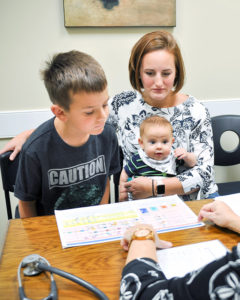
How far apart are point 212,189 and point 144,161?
42 centimetres

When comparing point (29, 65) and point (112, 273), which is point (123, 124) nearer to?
point (29, 65)

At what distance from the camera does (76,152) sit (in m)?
1.27

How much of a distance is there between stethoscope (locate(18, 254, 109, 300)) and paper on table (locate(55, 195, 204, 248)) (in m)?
0.12

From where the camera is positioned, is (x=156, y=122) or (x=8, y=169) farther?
(x=156, y=122)

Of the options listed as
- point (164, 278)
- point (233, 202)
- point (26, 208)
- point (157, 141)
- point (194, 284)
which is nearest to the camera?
point (194, 284)

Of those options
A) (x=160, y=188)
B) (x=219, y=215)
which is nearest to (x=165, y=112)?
(x=160, y=188)

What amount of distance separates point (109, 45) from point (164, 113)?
0.81 metres

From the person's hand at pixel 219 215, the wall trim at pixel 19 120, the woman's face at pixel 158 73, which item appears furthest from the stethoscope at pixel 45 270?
the wall trim at pixel 19 120

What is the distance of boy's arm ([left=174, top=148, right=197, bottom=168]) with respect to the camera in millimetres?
1569

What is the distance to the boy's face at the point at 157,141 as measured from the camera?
151 cm

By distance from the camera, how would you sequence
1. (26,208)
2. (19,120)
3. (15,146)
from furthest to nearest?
(19,120) < (15,146) < (26,208)

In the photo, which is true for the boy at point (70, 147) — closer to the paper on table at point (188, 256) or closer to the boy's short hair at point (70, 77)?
the boy's short hair at point (70, 77)

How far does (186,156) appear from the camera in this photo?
158cm

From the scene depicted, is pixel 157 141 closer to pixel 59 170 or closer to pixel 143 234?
pixel 59 170
